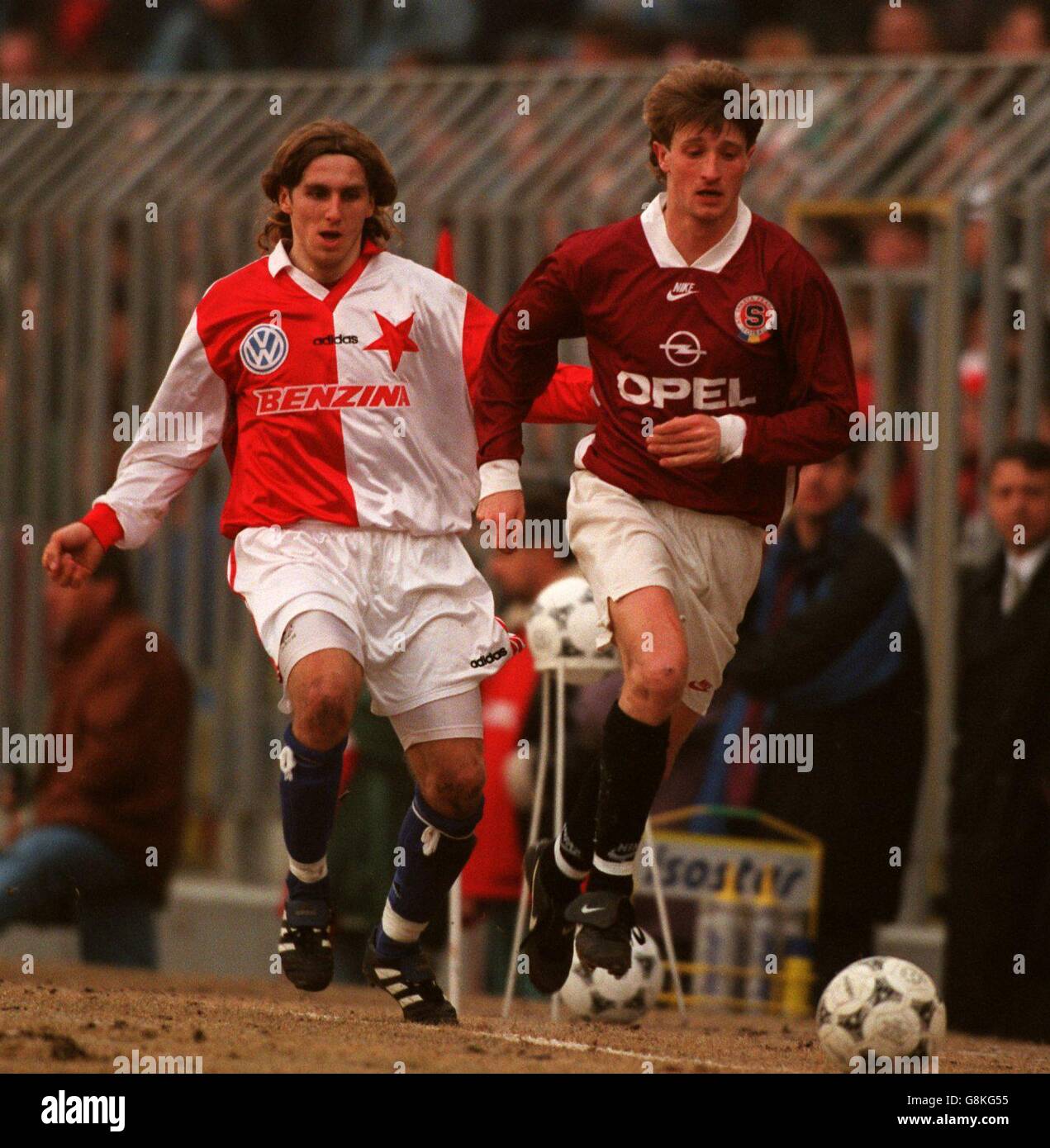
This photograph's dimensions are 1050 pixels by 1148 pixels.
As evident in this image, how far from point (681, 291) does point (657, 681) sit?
3.67 ft

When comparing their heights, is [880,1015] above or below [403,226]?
below

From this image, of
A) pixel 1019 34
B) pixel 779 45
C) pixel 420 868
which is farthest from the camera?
pixel 779 45

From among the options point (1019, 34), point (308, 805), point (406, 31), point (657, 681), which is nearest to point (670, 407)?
point (657, 681)

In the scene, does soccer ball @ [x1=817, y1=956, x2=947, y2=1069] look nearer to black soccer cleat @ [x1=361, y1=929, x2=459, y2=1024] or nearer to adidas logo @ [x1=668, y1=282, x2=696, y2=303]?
black soccer cleat @ [x1=361, y1=929, x2=459, y2=1024]

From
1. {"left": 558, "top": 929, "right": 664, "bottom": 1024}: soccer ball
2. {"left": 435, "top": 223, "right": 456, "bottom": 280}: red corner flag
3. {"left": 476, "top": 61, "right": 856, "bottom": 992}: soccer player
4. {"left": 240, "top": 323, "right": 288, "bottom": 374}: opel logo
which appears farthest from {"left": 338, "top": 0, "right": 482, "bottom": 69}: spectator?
{"left": 476, "top": 61, "right": 856, "bottom": 992}: soccer player

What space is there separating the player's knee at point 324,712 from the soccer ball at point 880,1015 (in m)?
1.64

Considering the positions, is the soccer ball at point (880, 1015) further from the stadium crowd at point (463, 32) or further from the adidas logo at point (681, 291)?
the stadium crowd at point (463, 32)

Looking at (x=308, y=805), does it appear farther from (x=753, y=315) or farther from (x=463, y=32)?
(x=463, y=32)

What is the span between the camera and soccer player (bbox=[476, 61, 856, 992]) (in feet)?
22.4

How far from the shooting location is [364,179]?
7395 millimetres

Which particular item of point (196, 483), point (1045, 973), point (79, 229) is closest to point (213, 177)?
point (79, 229)

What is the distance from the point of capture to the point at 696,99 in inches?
269

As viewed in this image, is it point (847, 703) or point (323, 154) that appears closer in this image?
point (323, 154)

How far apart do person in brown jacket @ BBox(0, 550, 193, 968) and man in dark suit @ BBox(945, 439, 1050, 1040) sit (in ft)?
11.3
